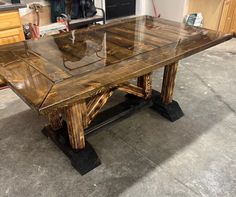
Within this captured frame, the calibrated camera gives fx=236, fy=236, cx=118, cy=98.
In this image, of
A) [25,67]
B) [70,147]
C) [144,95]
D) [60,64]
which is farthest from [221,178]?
[25,67]

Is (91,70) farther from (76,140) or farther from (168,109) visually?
(168,109)

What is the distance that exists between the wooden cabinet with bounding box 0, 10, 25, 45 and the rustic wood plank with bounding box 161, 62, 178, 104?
5.66 ft

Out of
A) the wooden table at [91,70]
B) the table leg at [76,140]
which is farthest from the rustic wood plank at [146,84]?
the table leg at [76,140]

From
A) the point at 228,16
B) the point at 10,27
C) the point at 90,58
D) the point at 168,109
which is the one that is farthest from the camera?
the point at 228,16

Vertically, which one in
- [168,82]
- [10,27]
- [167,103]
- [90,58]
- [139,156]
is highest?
[90,58]

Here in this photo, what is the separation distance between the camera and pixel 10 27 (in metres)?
2.58

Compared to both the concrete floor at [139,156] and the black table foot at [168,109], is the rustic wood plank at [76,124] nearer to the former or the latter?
the concrete floor at [139,156]

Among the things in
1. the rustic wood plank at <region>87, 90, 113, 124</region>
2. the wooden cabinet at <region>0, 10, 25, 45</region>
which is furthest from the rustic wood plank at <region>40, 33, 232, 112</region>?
the wooden cabinet at <region>0, 10, 25, 45</region>

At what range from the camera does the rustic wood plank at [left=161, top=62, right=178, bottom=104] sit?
6.66ft

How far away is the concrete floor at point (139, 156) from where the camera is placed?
1.57 m

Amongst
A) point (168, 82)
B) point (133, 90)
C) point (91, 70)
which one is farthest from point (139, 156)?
point (91, 70)

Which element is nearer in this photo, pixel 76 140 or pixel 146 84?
pixel 76 140

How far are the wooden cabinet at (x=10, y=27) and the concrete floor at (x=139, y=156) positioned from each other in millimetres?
658

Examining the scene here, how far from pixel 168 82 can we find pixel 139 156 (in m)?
0.71
